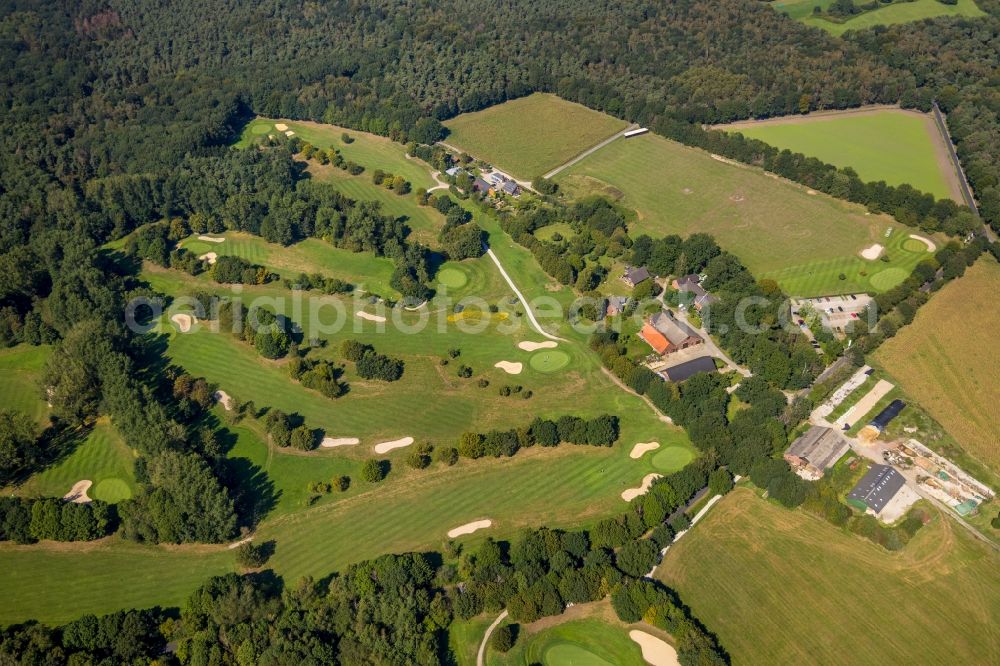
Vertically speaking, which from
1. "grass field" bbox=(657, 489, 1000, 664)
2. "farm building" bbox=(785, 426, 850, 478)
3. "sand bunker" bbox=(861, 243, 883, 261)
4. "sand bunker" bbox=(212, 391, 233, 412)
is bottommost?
"sand bunker" bbox=(212, 391, 233, 412)

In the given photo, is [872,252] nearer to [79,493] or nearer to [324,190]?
[324,190]

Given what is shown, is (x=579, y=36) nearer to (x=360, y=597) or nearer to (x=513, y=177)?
(x=513, y=177)

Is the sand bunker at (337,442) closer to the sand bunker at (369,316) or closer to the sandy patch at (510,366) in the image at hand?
the sandy patch at (510,366)

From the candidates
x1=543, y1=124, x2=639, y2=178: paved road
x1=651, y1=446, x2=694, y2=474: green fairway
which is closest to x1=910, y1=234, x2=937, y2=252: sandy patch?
x1=543, y1=124, x2=639, y2=178: paved road

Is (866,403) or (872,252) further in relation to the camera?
(872,252)

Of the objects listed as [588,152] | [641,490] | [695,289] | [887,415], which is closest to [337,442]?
[641,490]

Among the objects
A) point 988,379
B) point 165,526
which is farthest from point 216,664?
point 988,379

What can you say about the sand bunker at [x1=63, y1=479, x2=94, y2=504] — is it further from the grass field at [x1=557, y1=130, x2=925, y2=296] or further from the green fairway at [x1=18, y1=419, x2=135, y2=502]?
the grass field at [x1=557, y1=130, x2=925, y2=296]
